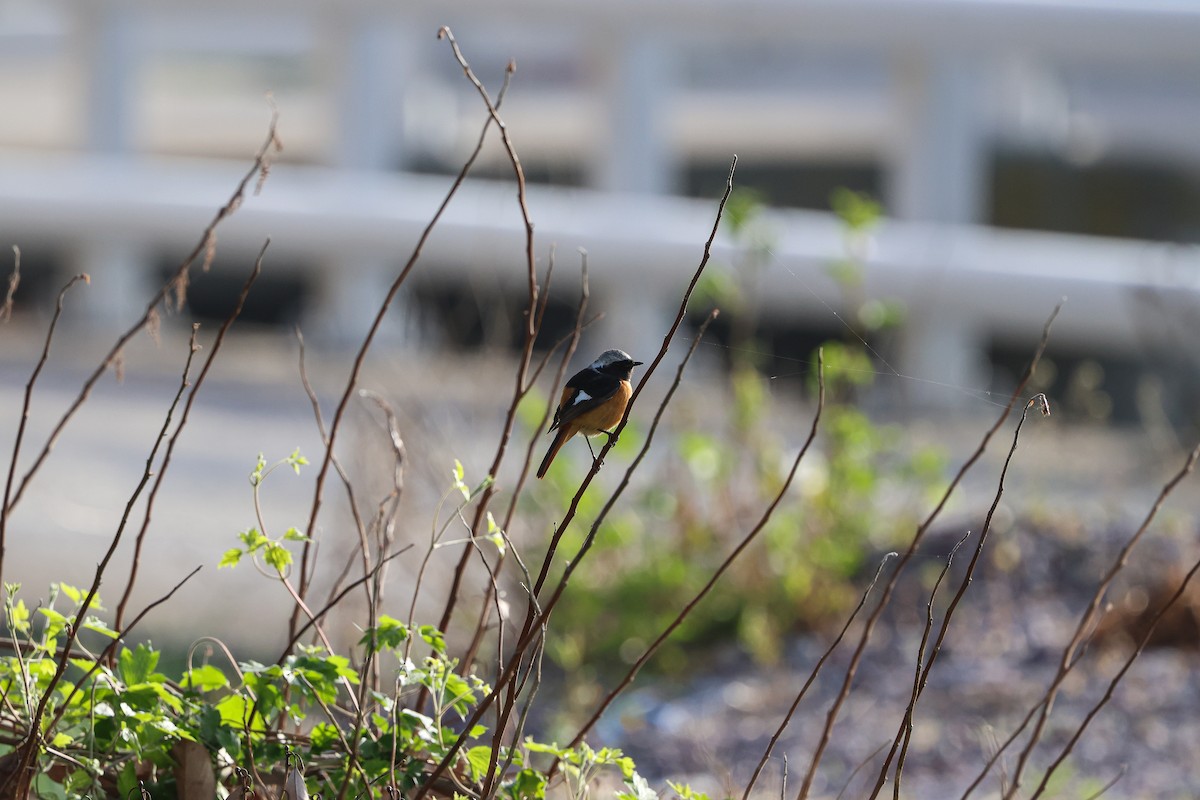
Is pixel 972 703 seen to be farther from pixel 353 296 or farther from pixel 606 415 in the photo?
pixel 353 296

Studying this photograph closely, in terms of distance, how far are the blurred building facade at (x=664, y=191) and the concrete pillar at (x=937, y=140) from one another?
14 mm

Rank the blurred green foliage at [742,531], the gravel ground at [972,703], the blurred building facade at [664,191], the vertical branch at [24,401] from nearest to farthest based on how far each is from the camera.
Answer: the vertical branch at [24,401] < the gravel ground at [972,703] < the blurred green foliage at [742,531] < the blurred building facade at [664,191]

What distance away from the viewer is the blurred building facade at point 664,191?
7090 mm

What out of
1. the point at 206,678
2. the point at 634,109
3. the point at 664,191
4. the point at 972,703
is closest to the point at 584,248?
the point at 634,109

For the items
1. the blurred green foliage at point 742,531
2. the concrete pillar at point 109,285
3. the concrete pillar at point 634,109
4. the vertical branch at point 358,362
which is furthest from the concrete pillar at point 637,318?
the vertical branch at point 358,362

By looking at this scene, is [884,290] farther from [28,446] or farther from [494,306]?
[28,446]

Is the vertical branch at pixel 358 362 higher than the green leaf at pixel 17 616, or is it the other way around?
the vertical branch at pixel 358 362

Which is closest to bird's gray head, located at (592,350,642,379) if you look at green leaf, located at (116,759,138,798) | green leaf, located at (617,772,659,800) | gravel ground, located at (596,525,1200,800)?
green leaf, located at (617,772,659,800)

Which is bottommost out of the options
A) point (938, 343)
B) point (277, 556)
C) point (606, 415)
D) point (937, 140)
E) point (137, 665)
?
point (938, 343)

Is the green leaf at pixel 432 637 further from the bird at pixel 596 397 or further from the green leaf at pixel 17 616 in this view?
the green leaf at pixel 17 616

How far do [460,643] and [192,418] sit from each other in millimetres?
3381

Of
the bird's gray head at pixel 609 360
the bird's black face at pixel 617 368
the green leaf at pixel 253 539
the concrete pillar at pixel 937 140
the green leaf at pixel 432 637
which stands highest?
the bird's gray head at pixel 609 360

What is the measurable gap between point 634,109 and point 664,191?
60 centimetres

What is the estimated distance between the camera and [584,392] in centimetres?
173
